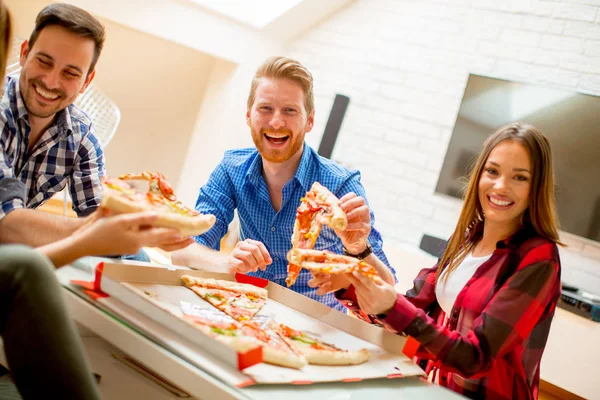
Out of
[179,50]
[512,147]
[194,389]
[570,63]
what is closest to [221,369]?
[194,389]

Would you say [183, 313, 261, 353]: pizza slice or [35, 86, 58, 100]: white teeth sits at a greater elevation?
[35, 86, 58, 100]: white teeth

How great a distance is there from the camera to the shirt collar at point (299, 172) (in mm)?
2283

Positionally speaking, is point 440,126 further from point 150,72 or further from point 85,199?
point 85,199

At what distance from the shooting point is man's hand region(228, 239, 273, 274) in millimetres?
1805

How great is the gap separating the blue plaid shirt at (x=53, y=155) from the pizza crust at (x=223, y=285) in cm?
58

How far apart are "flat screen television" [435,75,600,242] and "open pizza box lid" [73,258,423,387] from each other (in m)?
2.65

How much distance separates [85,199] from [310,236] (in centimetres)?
78

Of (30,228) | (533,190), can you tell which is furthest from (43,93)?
(533,190)

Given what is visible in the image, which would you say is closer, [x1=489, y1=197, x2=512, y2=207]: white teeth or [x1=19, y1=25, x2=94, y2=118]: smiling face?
[x1=489, y1=197, x2=512, y2=207]: white teeth

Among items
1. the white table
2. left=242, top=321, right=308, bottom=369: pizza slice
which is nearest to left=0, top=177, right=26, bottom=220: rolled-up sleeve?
the white table

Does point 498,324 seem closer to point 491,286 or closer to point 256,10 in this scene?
point 491,286

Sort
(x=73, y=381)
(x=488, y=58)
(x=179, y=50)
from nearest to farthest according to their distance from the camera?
1. (x=73, y=381)
2. (x=488, y=58)
3. (x=179, y=50)

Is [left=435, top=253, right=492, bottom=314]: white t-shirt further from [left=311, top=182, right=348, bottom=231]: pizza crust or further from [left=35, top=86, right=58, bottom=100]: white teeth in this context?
[left=35, top=86, right=58, bottom=100]: white teeth

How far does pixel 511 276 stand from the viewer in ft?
5.01
